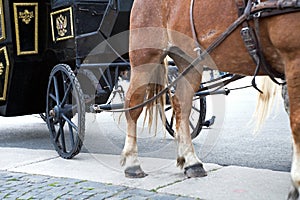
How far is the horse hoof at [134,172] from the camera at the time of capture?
4.22 m

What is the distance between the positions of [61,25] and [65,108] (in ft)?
3.05

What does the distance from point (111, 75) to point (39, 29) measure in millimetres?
1127

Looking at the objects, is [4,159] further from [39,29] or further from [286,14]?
[286,14]

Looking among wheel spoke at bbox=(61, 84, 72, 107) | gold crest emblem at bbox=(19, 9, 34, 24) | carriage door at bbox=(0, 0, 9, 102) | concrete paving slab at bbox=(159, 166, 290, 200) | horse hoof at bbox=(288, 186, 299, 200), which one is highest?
gold crest emblem at bbox=(19, 9, 34, 24)

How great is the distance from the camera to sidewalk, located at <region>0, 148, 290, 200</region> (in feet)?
11.9

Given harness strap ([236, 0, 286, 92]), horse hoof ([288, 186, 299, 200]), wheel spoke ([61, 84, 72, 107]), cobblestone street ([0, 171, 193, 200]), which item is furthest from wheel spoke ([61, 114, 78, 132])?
horse hoof ([288, 186, 299, 200])

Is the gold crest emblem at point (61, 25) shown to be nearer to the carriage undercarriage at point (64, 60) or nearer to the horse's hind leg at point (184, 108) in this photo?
the carriage undercarriage at point (64, 60)

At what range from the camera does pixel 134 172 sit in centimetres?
423

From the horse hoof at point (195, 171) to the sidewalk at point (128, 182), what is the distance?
63 millimetres

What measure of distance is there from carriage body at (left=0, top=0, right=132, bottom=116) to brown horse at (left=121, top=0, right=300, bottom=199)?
96cm

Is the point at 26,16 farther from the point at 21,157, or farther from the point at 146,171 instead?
the point at 146,171

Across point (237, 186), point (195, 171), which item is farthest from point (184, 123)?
point (237, 186)

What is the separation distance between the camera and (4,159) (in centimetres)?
540

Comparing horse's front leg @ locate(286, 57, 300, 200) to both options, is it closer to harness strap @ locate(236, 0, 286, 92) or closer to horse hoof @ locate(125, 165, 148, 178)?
harness strap @ locate(236, 0, 286, 92)
